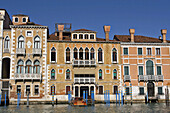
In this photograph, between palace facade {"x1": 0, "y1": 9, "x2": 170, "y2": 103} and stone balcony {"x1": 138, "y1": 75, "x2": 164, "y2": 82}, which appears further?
stone balcony {"x1": 138, "y1": 75, "x2": 164, "y2": 82}

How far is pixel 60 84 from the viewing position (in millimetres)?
36281

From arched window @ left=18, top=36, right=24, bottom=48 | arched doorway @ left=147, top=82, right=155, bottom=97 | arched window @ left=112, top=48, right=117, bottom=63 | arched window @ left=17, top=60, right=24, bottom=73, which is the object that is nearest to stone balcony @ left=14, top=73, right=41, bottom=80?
arched window @ left=17, top=60, right=24, bottom=73

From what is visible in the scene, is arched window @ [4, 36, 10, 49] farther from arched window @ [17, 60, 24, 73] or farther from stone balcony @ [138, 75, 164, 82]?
stone balcony @ [138, 75, 164, 82]

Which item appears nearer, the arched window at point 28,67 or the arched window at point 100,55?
the arched window at point 28,67

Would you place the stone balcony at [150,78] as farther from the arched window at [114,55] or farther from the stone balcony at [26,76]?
the stone balcony at [26,76]

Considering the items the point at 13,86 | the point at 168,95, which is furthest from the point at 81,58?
the point at 168,95

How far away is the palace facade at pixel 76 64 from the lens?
117ft

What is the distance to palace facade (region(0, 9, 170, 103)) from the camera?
35688 millimetres

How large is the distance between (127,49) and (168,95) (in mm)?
8923

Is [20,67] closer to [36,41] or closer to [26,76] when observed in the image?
[26,76]

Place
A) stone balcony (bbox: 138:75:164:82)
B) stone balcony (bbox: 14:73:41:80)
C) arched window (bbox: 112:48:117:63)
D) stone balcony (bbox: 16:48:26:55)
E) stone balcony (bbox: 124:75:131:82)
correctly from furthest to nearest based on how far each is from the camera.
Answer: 1. arched window (bbox: 112:48:117:63)
2. stone balcony (bbox: 138:75:164:82)
3. stone balcony (bbox: 124:75:131:82)
4. stone balcony (bbox: 16:48:26:55)
5. stone balcony (bbox: 14:73:41:80)

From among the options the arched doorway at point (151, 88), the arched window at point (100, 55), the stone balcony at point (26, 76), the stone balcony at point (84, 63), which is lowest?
the arched doorway at point (151, 88)

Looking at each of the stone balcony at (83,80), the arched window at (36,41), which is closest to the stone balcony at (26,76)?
the arched window at (36,41)

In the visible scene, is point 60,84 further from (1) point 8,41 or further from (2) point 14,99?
(1) point 8,41
